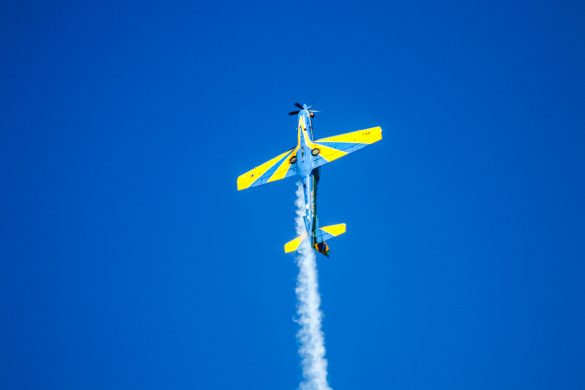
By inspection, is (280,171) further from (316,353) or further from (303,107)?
(316,353)

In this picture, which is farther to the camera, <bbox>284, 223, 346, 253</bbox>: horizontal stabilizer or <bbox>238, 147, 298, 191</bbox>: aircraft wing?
<bbox>238, 147, 298, 191</bbox>: aircraft wing

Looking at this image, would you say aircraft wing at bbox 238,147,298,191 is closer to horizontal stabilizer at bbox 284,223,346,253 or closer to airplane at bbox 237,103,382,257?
airplane at bbox 237,103,382,257

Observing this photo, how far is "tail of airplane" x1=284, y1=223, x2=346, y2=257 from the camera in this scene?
3575 centimetres

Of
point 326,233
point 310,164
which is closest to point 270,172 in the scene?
point 310,164

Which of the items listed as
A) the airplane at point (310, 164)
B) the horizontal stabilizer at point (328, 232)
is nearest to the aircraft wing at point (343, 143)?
the airplane at point (310, 164)

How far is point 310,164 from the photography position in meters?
34.7

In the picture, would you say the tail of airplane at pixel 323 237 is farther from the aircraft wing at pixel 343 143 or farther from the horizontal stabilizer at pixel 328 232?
the aircraft wing at pixel 343 143

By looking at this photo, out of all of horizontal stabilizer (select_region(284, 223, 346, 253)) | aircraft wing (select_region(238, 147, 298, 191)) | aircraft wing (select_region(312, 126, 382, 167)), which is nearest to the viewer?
aircraft wing (select_region(312, 126, 382, 167))

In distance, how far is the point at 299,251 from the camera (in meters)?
36.6

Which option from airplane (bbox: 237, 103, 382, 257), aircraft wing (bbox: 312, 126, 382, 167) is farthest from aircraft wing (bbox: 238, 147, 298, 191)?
aircraft wing (bbox: 312, 126, 382, 167)

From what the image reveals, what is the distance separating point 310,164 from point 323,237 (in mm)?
4339

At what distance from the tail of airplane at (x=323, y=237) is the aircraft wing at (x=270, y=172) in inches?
147

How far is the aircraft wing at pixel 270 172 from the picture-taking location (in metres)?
36.0

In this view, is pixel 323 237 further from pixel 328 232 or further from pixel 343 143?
pixel 343 143
